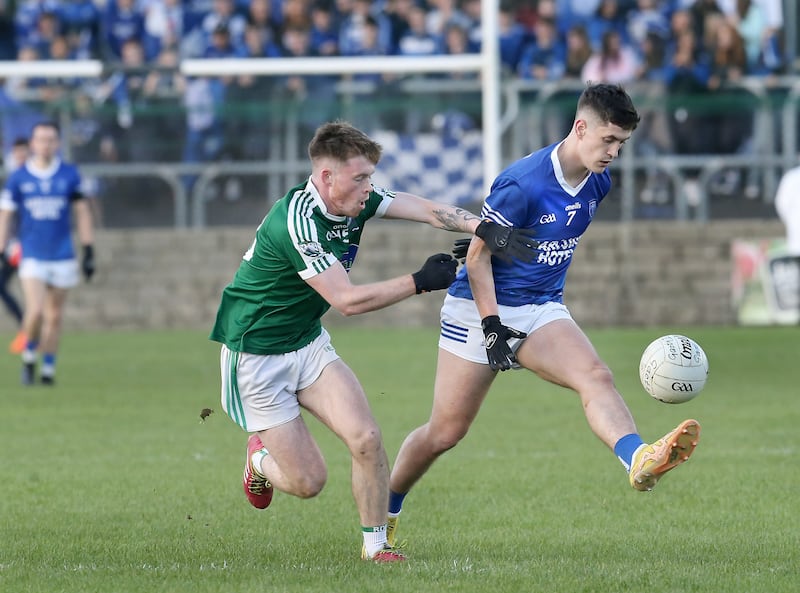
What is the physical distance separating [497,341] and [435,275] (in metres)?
0.71

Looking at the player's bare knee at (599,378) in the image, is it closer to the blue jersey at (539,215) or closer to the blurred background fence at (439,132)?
the blue jersey at (539,215)

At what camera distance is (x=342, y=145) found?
6.26 meters

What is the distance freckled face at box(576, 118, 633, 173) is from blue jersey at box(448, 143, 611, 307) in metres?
0.21

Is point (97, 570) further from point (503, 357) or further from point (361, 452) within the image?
point (503, 357)

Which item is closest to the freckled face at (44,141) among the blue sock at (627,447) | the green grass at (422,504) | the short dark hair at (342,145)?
the green grass at (422,504)

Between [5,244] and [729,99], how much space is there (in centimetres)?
947

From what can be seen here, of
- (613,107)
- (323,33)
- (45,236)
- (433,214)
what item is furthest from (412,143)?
(613,107)

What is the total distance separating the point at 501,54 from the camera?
2012cm

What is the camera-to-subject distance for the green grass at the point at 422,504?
20.0 ft

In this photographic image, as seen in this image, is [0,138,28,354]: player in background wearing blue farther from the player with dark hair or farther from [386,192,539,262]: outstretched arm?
[386,192,539,262]: outstretched arm

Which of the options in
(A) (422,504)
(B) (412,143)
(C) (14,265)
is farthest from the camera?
(B) (412,143)

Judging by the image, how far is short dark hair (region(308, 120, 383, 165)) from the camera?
6.27 meters

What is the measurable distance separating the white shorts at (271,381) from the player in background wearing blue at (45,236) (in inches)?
316

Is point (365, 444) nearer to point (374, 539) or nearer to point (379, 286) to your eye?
point (374, 539)
